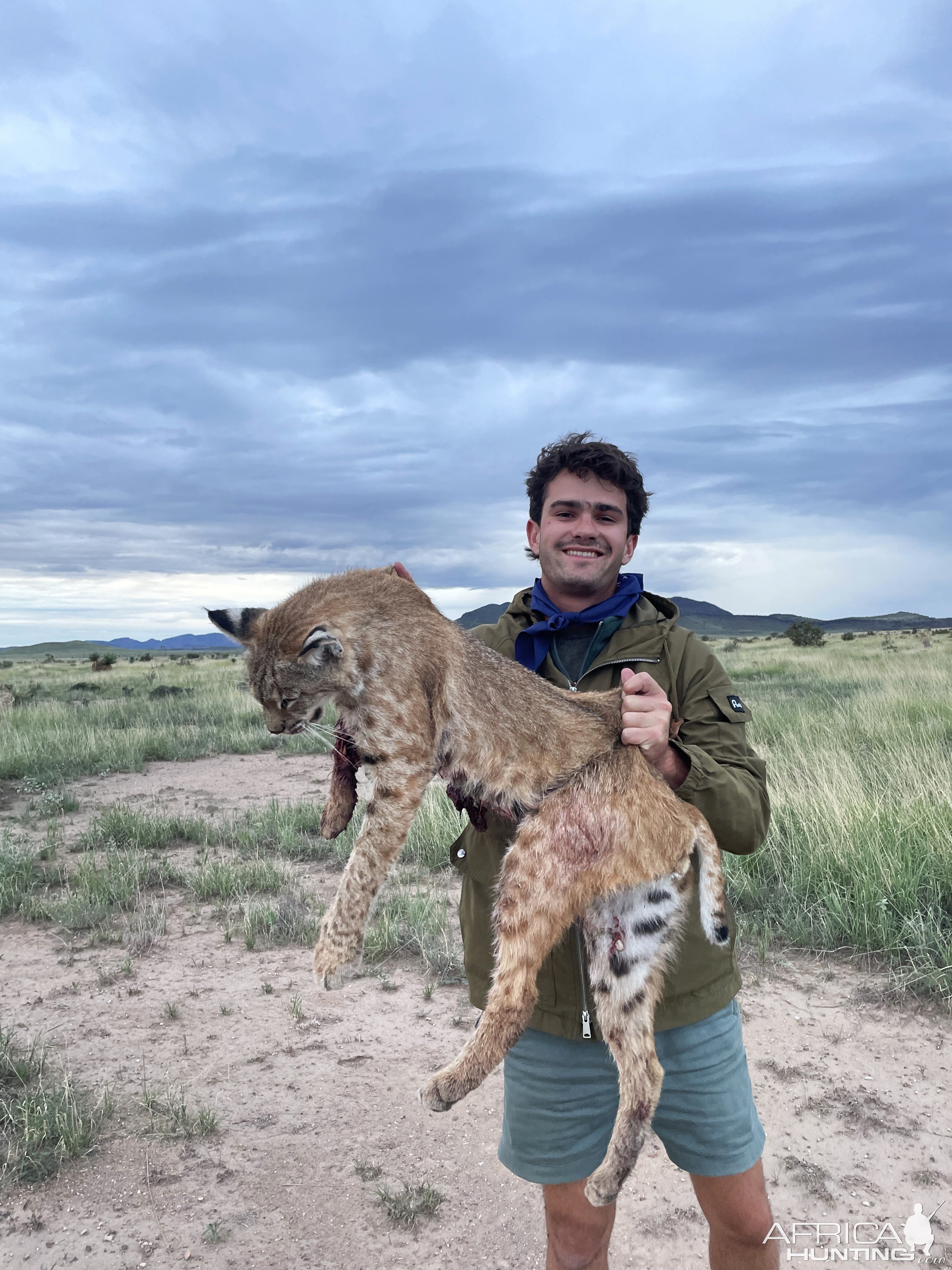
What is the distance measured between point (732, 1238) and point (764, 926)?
16.4 ft

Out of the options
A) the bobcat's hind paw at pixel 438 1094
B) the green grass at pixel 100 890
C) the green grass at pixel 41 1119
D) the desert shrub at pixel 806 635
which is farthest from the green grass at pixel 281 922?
the desert shrub at pixel 806 635

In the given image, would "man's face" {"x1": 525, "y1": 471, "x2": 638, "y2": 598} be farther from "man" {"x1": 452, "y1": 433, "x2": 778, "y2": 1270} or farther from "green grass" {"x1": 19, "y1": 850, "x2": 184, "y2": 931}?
"green grass" {"x1": 19, "y1": 850, "x2": 184, "y2": 931}

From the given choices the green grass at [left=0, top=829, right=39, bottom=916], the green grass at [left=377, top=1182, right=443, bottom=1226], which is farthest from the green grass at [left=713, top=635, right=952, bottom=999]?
the green grass at [left=0, top=829, right=39, bottom=916]

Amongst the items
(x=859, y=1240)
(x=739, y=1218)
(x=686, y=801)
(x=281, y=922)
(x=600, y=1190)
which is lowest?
(x=859, y=1240)

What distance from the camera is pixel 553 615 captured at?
12.4 ft

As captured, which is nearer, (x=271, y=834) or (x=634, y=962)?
(x=634, y=962)

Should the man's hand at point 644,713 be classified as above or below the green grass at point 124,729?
above

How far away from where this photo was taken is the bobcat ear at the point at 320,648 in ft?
9.57

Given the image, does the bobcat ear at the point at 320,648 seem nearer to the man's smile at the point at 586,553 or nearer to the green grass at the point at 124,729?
the man's smile at the point at 586,553

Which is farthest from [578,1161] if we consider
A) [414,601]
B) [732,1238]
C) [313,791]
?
[313,791]

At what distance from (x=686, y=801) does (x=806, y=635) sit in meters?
51.3

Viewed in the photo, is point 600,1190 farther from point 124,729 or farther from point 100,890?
point 124,729

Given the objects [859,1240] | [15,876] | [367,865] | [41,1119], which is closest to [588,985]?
[367,865]

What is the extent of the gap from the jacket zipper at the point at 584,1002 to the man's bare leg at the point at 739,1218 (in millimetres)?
924
